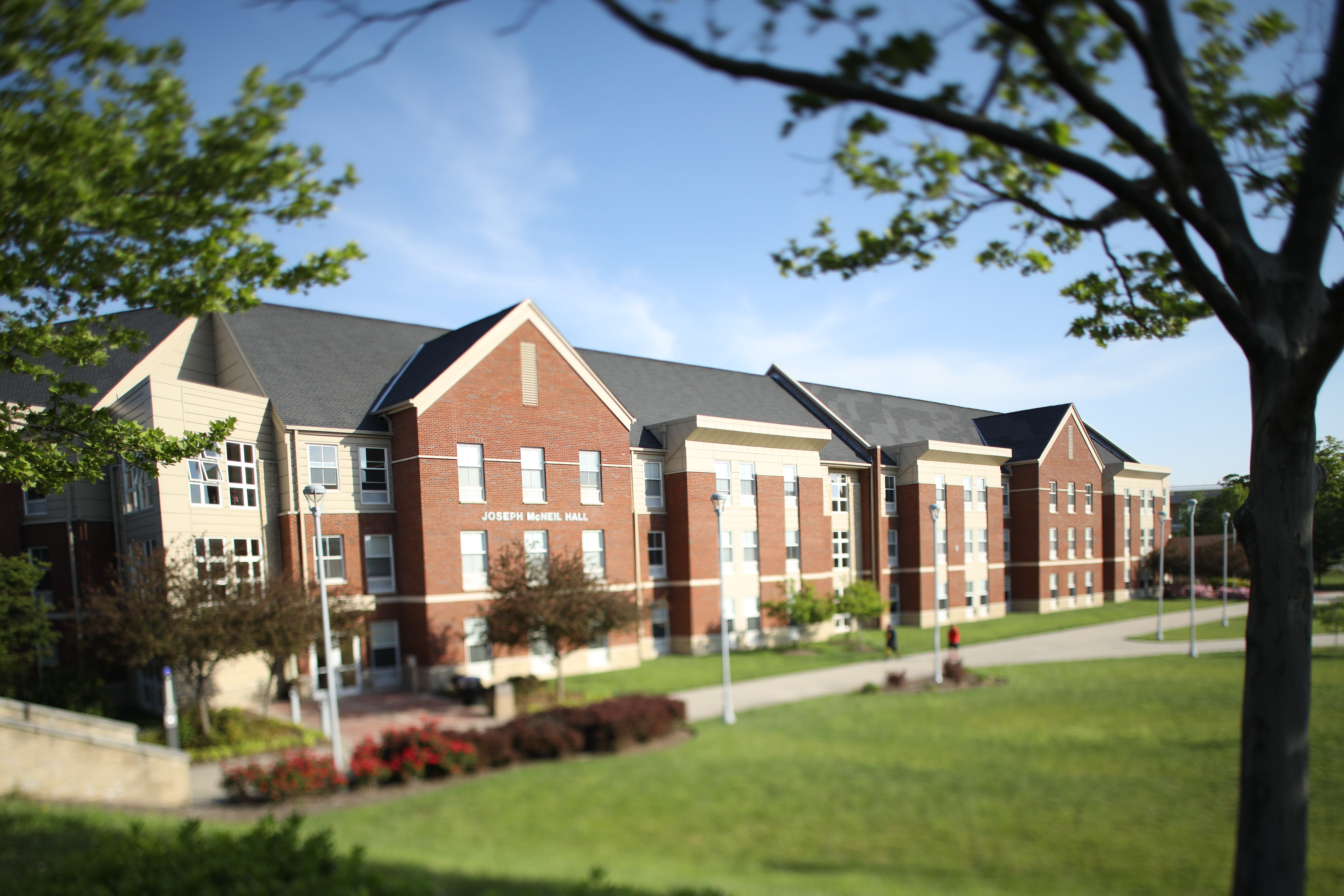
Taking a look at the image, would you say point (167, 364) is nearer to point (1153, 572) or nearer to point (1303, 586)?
point (1303, 586)

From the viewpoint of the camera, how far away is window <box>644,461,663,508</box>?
34.9 m

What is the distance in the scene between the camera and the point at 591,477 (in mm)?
32219

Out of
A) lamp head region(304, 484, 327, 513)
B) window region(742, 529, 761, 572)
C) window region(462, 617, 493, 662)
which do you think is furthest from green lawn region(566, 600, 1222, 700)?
lamp head region(304, 484, 327, 513)

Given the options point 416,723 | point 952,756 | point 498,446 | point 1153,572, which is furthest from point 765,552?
point 1153,572

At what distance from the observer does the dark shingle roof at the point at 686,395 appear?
3722 centimetres

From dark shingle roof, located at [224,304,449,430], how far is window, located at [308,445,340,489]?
75 centimetres

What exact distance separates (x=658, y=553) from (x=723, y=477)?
4.35 metres

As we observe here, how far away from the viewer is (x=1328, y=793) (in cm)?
1197

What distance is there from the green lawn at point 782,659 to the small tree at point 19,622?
48.4 feet

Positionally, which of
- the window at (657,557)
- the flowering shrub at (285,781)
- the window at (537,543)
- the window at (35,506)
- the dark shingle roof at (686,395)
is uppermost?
the dark shingle roof at (686,395)

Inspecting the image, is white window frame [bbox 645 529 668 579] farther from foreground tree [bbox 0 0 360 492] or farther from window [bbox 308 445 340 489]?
foreground tree [bbox 0 0 360 492]

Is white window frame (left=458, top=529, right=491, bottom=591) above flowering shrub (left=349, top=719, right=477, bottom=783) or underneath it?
above

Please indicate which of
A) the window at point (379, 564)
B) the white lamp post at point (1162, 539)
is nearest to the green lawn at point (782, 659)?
the window at point (379, 564)

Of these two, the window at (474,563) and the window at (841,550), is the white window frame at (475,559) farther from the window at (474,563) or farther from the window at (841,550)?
the window at (841,550)
